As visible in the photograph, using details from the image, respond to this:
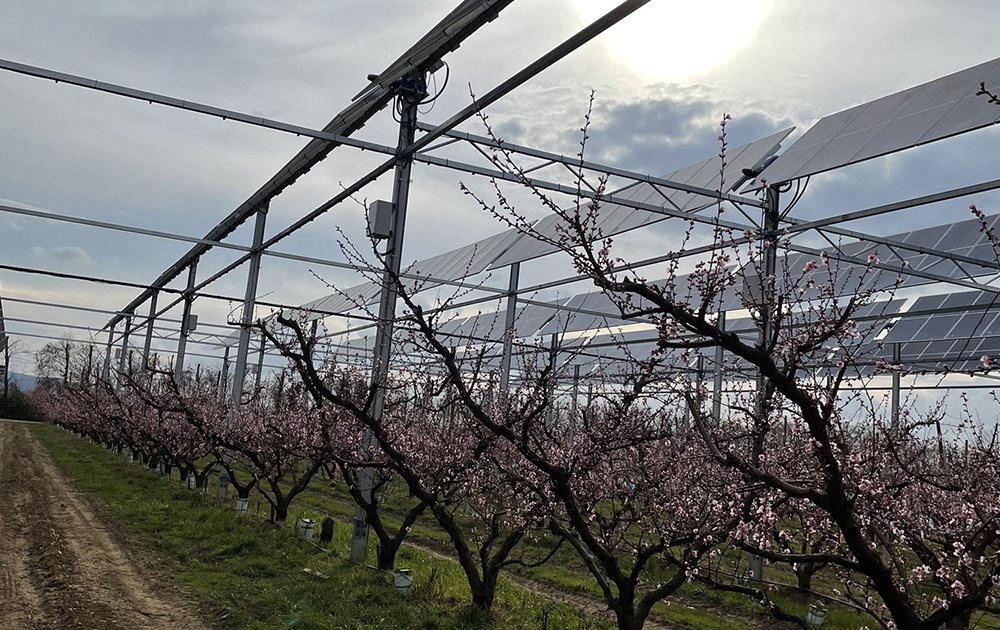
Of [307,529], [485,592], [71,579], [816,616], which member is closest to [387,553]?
[485,592]

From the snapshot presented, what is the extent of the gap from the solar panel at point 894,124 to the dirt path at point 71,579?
9612 millimetres

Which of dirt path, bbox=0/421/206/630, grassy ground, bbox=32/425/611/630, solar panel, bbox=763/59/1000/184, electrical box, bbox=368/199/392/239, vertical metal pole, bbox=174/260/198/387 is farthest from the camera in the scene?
vertical metal pole, bbox=174/260/198/387

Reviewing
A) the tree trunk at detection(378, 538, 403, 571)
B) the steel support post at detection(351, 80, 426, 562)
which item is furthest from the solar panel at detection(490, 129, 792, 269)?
the tree trunk at detection(378, 538, 403, 571)

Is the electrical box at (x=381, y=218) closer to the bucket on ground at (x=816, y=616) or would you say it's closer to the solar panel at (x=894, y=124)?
the solar panel at (x=894, y=124)

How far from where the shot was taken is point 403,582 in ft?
27.4

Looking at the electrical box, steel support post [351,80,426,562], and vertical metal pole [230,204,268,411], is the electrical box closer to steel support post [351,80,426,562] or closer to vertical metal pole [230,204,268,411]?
steel support post [351,80,426,562]

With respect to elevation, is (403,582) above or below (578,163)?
below

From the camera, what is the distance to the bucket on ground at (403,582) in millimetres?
8328

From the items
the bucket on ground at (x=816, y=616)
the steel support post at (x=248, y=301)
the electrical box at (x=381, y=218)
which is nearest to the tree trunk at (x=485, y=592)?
the bucket on ground at (x=816, y=616)

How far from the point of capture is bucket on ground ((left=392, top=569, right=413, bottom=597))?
833 centimetres

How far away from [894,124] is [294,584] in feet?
32.1

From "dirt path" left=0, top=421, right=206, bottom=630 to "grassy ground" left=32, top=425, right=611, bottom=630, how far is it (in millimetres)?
441

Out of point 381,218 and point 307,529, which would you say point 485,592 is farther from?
point 381,218

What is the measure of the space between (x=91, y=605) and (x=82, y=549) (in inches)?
127
